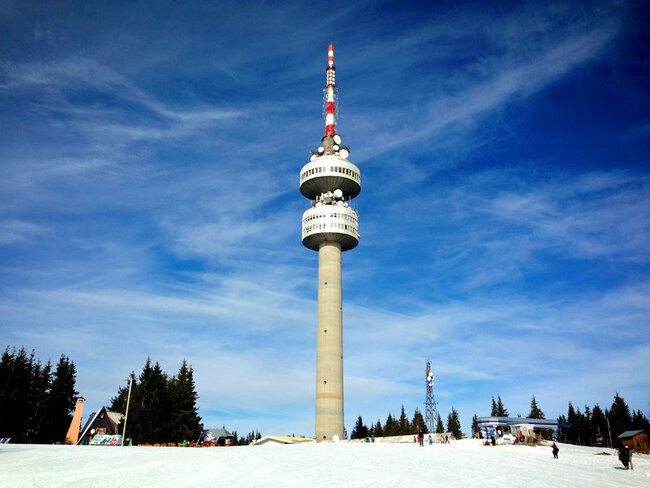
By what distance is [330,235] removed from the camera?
291 feet

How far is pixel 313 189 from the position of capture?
95250mm

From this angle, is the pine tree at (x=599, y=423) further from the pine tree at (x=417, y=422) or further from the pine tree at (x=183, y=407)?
the pine tree at (x=183, y=407)

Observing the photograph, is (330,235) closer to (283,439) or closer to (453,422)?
(283,439)

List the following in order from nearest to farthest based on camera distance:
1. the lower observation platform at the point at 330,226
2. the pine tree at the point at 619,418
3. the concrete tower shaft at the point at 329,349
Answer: the concrete tower shaft at the point at 329,349 < the lower observation platform at the point at 330,226 < the pine tree at the point at 619,418

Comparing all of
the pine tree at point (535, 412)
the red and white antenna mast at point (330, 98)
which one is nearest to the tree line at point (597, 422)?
the pine tree at point (535, 412)

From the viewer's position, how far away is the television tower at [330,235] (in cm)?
7988

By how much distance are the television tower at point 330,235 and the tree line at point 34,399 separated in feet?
117

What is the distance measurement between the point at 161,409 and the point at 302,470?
177 feet

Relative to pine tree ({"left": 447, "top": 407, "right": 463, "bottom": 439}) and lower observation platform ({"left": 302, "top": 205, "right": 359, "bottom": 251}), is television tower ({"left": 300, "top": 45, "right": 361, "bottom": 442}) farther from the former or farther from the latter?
pine tree ({"left": 447, "top": 407, "right": 463, "bottom": 439})

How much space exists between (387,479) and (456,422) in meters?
139

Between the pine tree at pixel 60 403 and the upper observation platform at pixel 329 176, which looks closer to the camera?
the pine tree at pixel 60 403

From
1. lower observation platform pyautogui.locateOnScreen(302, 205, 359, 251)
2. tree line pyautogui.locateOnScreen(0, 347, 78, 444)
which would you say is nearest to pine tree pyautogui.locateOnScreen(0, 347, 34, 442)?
tree line pyautogui.locateOnScreen(0, 347, 78, 444)

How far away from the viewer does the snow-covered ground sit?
84.8 feet

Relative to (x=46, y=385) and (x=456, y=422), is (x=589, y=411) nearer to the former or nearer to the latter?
(x=456, y=422)
